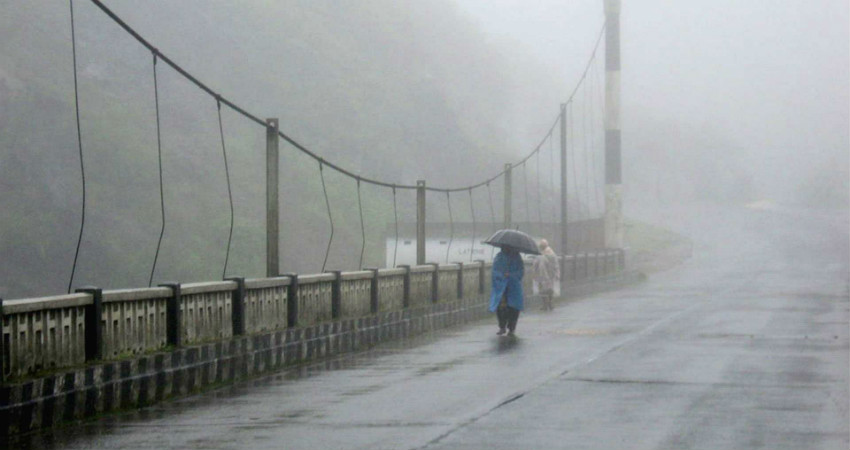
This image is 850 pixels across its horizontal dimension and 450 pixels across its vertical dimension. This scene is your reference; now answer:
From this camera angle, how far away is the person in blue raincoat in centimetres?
2462

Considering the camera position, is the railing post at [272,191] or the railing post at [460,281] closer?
the railing post at [272,191]

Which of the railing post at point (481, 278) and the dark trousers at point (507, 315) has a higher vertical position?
the railing post at point (481, 278)

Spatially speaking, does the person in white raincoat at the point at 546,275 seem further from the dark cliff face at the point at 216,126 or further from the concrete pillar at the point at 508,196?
the dark cliff face at the point at 216,126

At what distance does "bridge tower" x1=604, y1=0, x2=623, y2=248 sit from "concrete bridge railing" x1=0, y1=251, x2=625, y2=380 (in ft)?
A: 99.0

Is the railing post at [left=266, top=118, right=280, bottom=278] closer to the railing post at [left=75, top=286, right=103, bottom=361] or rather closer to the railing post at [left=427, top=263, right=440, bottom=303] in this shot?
→ the railing post at [left=75, top=286, right=103, bottom=361]

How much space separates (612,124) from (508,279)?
32325mm

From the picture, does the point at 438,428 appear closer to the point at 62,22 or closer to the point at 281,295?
the point at 281,295

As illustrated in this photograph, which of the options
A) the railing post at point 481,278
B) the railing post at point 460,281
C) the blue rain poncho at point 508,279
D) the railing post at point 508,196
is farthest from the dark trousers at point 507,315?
the railing post at point 508,196

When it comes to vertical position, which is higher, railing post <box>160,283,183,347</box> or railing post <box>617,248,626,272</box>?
railing post <box>617,248,626,272</box>

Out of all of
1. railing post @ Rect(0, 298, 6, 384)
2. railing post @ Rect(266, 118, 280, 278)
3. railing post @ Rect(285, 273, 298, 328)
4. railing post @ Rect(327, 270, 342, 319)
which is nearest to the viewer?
railing post @ Rect(0, 298, 6, 384)

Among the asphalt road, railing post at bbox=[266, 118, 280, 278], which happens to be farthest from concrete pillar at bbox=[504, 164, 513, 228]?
railing post at bbox=[266, 118, 280, 278]

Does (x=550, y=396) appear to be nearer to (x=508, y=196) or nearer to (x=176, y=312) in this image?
(x=176, y=312)

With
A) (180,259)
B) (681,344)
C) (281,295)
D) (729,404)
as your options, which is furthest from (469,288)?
(180,259)

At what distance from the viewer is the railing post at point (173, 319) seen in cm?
1500
